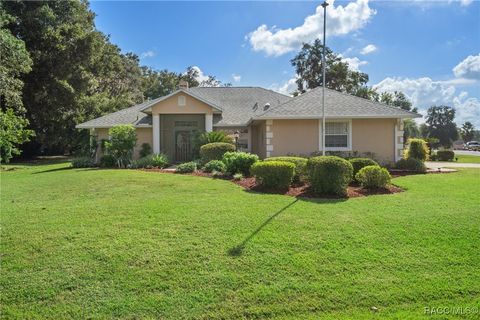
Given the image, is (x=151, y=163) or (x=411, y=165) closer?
(x=411, y=165)

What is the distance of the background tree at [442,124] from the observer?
81438 mm

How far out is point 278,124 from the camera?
628 inches

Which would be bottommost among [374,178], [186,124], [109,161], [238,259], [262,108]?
[238,259]

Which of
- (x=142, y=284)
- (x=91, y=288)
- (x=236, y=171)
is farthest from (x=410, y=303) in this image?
(x=236, y=171)

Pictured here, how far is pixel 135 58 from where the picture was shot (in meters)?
47.9

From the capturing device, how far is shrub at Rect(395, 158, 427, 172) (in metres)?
14.5

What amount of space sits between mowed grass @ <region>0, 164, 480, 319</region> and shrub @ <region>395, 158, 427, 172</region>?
22.8 feet

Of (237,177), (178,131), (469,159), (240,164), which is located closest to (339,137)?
(240,164)

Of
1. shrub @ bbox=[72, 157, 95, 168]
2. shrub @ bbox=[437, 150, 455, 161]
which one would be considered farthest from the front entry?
shrub @ bbox=[437, 150, 455, 161]

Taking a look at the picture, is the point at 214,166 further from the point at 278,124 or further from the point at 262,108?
the point at 262,108

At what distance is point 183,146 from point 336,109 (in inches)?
345

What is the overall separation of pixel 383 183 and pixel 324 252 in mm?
5436

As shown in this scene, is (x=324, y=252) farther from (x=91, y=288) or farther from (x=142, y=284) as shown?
(x=91, y=288)

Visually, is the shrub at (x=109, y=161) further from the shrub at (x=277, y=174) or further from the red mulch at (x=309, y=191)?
the shrub at (x=277, y=174)
